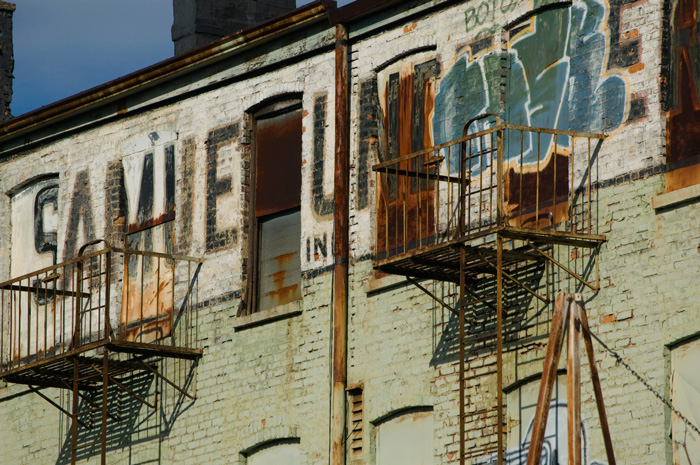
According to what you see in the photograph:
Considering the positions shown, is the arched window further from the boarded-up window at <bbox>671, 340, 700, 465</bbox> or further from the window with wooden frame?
the boarded-up window at <bbox>671, 340, 700, 465</bbox>

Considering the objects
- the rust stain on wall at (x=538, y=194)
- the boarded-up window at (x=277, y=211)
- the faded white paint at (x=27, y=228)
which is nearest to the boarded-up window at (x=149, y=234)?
the boarded-up window at (x=277, y=211)

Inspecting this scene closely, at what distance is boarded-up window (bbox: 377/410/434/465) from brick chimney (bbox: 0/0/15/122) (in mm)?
10743

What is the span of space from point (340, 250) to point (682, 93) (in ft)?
15.8

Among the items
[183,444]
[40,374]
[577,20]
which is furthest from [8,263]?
[577,20]

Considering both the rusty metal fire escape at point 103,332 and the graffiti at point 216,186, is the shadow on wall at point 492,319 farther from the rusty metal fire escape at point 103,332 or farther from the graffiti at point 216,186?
the rusty metal fire escape at point 103,332

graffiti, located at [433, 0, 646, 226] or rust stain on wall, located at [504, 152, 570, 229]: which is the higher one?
graffiti, located at [433, 0, 646, 226]

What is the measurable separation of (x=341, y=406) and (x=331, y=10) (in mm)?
4765

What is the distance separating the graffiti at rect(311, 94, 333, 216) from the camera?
20172 millimetres

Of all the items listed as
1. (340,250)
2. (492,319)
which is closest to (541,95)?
→ (492,319)

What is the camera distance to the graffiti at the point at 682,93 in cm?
1636

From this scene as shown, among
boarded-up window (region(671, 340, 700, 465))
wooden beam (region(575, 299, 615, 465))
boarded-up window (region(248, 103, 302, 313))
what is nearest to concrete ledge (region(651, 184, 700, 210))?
boarded-up window (region(671, 340, 700, 465))

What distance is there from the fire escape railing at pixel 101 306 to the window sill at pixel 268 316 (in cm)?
96

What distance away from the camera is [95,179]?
23438 millimetres

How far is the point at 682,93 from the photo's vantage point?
16578 mm
